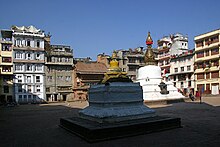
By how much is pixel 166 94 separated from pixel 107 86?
69.5 feet

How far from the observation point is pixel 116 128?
30.1 ft

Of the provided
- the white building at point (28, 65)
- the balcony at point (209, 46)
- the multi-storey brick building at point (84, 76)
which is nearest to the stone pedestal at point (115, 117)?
the white building at point (28, 65)

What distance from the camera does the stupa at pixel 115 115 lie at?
919 cm

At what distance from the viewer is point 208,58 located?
5056cm

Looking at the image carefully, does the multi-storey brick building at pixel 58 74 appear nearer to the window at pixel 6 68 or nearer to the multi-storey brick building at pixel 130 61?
the window at pixel 6 68

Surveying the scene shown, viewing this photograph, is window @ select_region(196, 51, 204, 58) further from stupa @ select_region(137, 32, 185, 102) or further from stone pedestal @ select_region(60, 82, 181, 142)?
stone pedestal @ select_region(60, 82, 181, 142)

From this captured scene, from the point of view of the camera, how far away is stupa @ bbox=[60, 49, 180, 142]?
9.19m

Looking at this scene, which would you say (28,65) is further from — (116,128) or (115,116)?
(116,128)

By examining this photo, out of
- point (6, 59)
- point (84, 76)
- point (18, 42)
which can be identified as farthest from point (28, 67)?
point (84, 76)

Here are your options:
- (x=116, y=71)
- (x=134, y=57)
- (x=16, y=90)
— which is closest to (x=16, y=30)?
(x=16, y=90)

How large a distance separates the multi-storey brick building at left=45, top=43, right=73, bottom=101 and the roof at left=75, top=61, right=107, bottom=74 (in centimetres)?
267

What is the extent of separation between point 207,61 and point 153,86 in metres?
26.8

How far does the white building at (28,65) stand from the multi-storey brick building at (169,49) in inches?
1401

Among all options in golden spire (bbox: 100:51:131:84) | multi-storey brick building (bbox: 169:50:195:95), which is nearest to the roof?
multi-storey brick building (bbox: 169:50:195:95)
